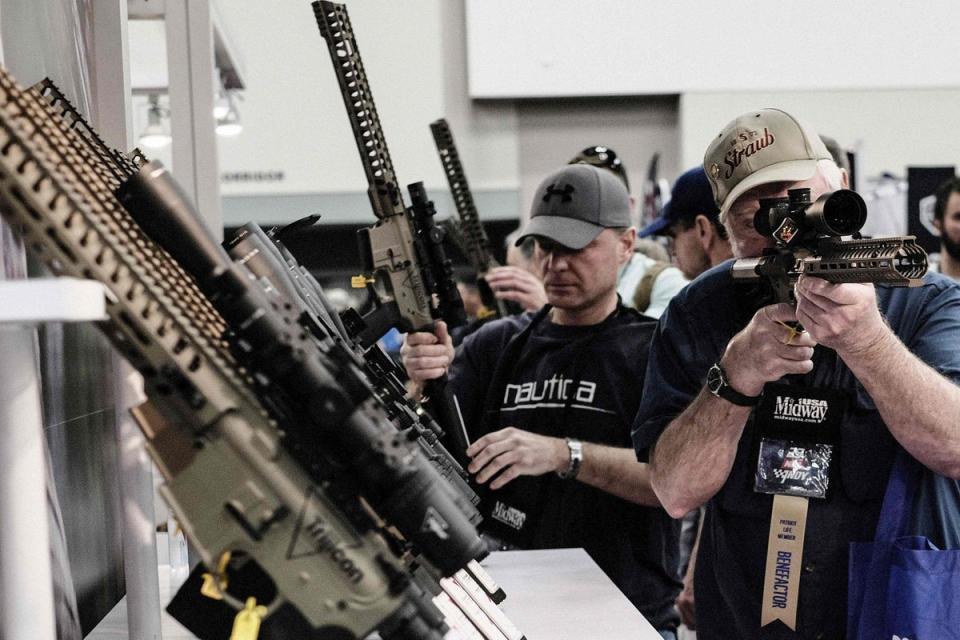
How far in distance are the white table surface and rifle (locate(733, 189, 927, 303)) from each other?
0.52m

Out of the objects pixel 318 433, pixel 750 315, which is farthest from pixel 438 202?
pixel 318 433

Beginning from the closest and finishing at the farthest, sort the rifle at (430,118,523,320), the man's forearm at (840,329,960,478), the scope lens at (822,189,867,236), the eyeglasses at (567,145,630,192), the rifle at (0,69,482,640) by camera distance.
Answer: the rifle at (0,69,482,640)
the scope lens at (822,189,867,236)
the man's forearm at (840,329,960,478)
the rifle at (430,118,523,320)
the eyeglasses at (567,145,630,192)

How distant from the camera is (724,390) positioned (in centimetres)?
161

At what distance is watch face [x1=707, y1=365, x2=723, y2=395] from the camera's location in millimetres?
1617

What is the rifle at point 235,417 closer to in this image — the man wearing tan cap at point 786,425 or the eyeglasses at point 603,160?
the man wearing tan cap at point 786,425

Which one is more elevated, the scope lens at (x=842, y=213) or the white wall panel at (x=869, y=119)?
the white wall panel at (x=869, y=119)

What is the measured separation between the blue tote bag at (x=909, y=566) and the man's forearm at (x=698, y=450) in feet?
0.77

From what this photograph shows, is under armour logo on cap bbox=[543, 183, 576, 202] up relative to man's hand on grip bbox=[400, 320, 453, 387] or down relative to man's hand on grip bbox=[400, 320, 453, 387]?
up

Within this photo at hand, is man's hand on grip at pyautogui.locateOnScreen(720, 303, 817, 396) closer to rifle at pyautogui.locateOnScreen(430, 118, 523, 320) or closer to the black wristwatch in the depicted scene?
the black wristwatch

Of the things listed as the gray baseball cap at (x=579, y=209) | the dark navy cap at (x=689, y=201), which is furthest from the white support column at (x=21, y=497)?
the dark navy cap at (x=689, y=201)

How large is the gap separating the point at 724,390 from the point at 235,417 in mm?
1076

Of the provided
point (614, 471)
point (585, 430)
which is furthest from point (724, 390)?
point (585, 430)

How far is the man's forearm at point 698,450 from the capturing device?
1641 mm

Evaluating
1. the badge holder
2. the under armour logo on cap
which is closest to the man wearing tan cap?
the badge holder
